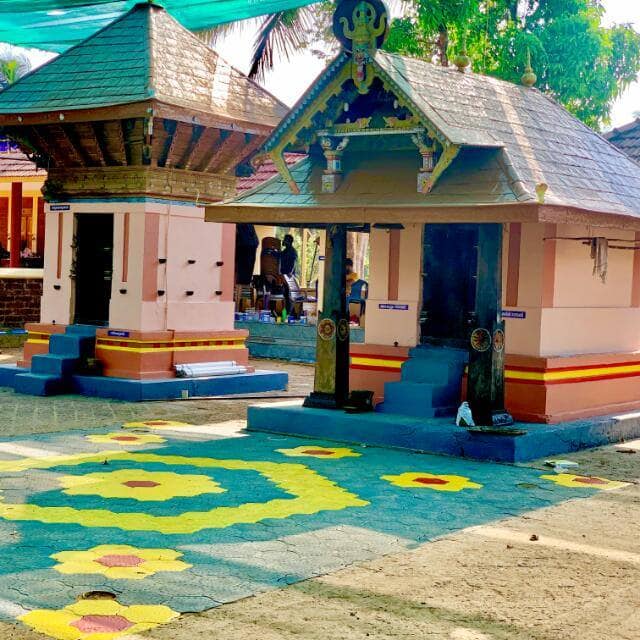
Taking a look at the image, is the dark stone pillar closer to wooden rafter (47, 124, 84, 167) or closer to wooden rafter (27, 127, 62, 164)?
wooden rafter (47, 124, 84, 167)

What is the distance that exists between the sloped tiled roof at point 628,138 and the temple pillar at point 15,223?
14950 mm

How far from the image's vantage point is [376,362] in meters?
11.6

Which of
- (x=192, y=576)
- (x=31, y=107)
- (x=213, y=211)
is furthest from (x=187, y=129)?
(x=192, y=576)

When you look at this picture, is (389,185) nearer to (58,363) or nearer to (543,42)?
(58,363)

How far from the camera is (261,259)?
79.7 feet

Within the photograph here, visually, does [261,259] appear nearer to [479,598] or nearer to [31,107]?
[31,107]

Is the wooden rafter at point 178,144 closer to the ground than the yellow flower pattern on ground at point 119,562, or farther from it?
farther from it

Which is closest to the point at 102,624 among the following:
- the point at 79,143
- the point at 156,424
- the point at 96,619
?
the point at 96,619

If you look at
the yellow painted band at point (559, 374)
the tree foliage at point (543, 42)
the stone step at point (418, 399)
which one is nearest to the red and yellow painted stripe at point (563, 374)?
the yellow painted band at point (559, 374)

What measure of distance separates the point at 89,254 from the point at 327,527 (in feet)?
29.0

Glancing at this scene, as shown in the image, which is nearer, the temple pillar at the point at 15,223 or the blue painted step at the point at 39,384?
the blue painted step at the point at 39,384

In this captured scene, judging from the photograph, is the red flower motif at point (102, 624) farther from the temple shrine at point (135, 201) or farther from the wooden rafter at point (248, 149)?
the wooden rafter at point (248, 149)

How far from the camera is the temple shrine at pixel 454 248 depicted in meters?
9.98

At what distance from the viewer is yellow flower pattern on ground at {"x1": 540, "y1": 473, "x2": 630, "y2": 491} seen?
8586 mm
